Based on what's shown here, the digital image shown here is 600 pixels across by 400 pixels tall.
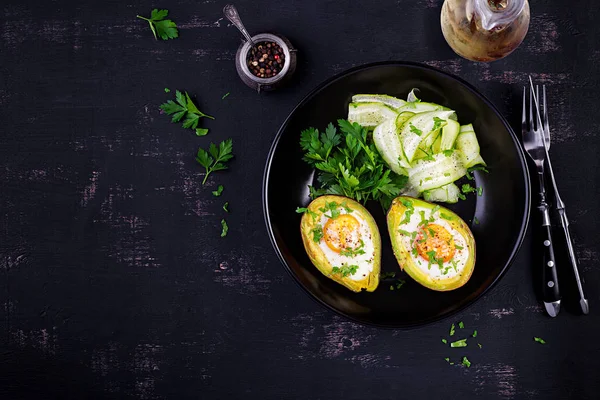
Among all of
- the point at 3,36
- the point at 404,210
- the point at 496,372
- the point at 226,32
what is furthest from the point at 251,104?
the point at 496,372

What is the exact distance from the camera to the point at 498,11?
153 cm

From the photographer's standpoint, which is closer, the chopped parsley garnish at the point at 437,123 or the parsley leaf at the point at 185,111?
the chopped parsley garnish at the point at 437,123

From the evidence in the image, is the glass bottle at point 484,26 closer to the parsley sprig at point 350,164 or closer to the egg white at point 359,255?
the parsley sprig at point 350,164

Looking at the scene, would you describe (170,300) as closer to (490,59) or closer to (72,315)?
(72,315)

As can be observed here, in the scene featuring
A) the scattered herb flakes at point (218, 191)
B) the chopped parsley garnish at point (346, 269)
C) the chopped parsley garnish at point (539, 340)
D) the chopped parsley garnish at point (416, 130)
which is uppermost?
the chopped parsley garnish at point (416, 130)

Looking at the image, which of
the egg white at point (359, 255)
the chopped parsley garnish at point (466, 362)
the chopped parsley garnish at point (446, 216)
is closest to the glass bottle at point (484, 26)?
the chopped parsley garnish at point (446, 216)

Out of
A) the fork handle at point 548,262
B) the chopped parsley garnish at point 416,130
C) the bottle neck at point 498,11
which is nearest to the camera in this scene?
the bottle neck at point 498,11

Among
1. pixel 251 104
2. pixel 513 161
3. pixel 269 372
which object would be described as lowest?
pixel 269 372

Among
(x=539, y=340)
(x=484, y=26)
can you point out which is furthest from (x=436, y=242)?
(x=484, y=26)

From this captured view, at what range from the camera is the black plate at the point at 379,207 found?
1.69 m

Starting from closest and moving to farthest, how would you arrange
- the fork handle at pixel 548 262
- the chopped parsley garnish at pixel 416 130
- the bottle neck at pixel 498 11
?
1. the bottle neck at pixel 498 11
2. the chopped parsley garnish at pixel 416 130
3. the fork handle at pixel 548 262

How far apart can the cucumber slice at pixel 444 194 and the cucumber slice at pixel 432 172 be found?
0.10 feet

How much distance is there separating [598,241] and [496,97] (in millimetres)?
620

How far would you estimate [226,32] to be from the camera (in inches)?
73.2
